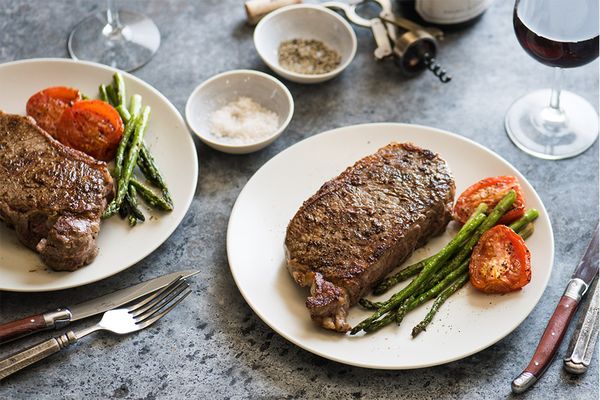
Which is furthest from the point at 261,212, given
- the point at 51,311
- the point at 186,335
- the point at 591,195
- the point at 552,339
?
the point at 591,195

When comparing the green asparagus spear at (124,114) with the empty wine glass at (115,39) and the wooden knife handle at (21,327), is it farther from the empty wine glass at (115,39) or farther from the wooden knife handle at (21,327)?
the wooden knife handle at (21,327)

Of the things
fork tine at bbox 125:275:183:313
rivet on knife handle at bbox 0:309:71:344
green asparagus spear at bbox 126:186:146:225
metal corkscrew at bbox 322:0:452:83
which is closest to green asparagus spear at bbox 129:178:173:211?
green asparagus spear at bbox 126:186:146:225

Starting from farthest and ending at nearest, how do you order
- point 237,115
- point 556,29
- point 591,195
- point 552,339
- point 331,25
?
1. point 331,25
2. point 237,115
3. point 591,195
4. point 556,29
5. point 552,339

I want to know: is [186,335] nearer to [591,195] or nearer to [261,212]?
[261,212]

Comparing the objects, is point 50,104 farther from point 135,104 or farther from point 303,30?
point 303,30

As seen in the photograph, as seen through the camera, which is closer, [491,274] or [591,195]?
[491,274]
